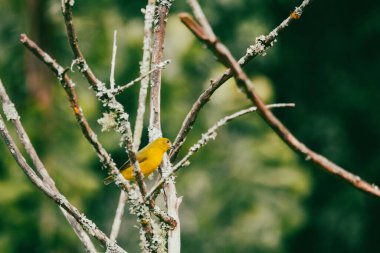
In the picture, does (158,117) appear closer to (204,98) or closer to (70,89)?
(204,98)

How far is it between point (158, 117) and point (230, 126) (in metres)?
6.12

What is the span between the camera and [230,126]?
7453 millimetres

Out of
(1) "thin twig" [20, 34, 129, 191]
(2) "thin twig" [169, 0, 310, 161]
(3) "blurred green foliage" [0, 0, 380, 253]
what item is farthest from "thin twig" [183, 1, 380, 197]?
(3) "blurred green foliage" [0, 0, 380, 253]

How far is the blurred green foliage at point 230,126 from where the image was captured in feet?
19.2

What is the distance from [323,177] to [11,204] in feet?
12.4

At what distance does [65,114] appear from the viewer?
18.9 feet

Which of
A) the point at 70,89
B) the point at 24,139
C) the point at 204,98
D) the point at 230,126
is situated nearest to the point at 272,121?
the point at 70,89

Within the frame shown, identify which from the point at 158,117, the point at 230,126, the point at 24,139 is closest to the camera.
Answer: the point at 24,139

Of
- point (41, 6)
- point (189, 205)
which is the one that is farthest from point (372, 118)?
point (41, 6)

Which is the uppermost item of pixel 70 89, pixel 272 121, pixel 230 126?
pixel 230 126

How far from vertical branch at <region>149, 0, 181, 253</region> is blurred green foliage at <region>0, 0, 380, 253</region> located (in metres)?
4.25

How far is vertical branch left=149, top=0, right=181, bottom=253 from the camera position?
49.1 inches

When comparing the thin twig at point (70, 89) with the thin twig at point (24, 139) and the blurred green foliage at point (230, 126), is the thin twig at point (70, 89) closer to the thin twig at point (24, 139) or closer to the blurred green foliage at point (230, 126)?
the thin twig at point (24, 139)

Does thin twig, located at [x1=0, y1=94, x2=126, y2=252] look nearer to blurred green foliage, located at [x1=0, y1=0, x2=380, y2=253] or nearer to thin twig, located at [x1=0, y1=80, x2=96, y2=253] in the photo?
thin twig, located at [x1=0, y1=80, x2=96, y2=253]
